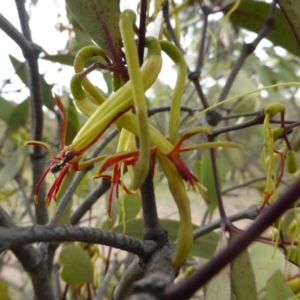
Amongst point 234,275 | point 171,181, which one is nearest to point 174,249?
point 171,181

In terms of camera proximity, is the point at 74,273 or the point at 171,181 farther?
the point at 74,273

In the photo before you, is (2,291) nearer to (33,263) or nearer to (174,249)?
(33,263)

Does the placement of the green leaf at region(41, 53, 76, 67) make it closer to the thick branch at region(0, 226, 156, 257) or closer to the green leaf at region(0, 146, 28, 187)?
the green leaf at region(0, 146, 28, 187)

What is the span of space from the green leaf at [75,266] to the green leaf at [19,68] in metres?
0.27

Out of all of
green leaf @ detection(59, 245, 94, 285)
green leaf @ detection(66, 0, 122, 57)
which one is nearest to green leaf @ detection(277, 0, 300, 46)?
green leaf @ detection(66, 0, 122, 57)

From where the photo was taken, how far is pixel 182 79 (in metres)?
0.21

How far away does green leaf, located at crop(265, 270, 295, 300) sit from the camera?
28 centimetres

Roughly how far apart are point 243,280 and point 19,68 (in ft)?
1.33

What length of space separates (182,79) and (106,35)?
0.05 meters

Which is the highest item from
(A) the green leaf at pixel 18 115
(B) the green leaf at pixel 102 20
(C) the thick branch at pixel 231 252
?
(A) the green leaf at pixel 18 115

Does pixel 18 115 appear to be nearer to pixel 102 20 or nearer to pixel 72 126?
pixel 72 126

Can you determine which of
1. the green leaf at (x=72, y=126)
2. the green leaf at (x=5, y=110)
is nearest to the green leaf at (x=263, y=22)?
→ the green leaf at (x=72, y=126)

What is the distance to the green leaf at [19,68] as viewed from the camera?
1.80 feet

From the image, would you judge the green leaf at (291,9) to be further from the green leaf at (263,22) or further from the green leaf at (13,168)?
the green leaf at (13,168)
